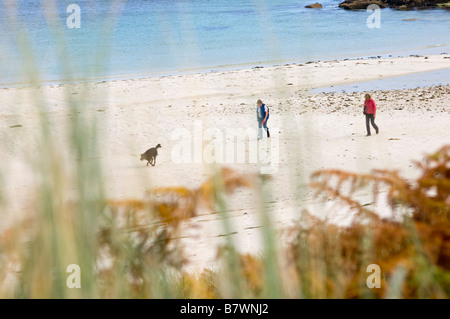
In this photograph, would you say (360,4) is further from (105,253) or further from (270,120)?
(105,253)

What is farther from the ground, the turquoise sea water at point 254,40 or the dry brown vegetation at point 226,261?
the turquoise sea water at point 254,40

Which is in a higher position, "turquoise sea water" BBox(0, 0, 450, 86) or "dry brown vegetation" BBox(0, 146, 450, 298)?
"turquoise sea water" BBox(0, 0, 450, 86)

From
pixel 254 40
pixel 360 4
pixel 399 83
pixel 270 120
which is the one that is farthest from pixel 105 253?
pixel 360 4

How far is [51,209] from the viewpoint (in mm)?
1446

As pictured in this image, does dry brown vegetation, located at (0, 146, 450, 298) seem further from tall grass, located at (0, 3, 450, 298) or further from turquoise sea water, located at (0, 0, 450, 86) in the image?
turquoise sea water, located at (0, 0, 450, 86)

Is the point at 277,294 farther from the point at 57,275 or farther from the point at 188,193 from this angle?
the point at 188,193

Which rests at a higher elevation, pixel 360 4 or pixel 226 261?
pixel 360 4

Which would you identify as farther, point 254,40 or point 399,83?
point 254,40

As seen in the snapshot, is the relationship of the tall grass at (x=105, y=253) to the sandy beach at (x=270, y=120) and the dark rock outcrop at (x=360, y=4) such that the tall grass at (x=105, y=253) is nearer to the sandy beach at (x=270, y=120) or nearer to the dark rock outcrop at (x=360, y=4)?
the sandy beach at (x=270, y=120)

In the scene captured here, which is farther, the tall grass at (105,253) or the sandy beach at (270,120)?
the sandy beach at (270,120)

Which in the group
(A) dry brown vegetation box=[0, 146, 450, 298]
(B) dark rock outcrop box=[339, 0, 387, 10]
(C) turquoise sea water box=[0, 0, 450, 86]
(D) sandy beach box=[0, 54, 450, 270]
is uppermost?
(B) dark rock outcrop box=[339, 0, 387, 10]

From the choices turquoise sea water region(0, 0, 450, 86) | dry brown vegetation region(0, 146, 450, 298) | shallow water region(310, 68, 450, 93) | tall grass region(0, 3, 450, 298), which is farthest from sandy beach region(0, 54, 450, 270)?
tall grass region(0, 3, 450, 298)

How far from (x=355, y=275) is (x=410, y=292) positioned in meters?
0.34

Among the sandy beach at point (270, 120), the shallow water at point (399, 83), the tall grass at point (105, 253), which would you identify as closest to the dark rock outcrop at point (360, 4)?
the sandy beach at point (270, 120)
